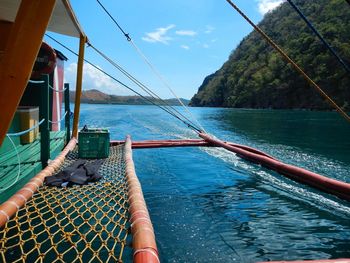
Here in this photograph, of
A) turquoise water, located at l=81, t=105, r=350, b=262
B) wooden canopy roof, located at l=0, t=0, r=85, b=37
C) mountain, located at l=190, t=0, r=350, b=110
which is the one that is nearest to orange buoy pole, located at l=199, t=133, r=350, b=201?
turquoise water, located at l=81, t=105, r=350, b=262

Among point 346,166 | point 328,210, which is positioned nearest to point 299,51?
point 346,166

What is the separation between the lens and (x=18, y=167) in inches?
238

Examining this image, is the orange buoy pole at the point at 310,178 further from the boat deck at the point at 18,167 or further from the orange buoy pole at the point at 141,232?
the boat deck at the point at 18,167

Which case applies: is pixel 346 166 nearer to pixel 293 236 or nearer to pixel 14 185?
pixel 293 236

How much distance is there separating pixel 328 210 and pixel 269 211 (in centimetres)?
163

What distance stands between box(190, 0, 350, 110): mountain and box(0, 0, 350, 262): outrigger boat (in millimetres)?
88173

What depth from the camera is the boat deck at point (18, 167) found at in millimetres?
5188

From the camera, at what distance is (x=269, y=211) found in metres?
8.41

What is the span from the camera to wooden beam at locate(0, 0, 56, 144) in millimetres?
2453

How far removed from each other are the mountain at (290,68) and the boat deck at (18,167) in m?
90.1

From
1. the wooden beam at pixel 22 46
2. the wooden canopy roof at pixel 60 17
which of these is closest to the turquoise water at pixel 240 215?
the wooden beam at pixel 22 46

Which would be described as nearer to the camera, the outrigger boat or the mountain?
the outrigger boat

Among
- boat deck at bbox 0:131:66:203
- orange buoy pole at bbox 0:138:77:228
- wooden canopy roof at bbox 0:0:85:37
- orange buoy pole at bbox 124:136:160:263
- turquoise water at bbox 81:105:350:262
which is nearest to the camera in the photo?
orange buoy pole at bbox 124:136:160:263

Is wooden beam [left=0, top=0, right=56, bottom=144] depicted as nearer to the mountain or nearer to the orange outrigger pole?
the orange outrigger pole
